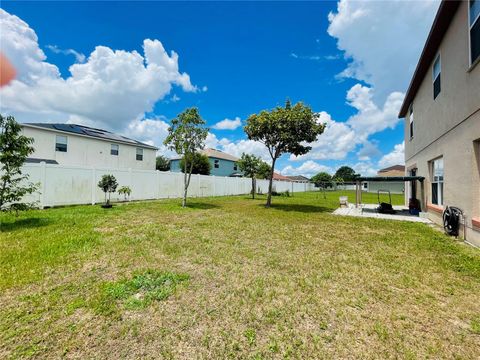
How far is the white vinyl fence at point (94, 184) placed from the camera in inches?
401

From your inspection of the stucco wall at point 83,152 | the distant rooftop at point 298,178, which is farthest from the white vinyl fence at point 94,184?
the distant rooftop at point 298,178

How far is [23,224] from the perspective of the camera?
22.8ft

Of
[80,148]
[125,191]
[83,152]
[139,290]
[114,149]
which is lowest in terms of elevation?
[139,290]

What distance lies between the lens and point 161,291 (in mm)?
3256

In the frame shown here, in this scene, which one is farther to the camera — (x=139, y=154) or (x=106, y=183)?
(x=139, y=154)

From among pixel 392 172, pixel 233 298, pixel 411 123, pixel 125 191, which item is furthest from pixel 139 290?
pixel 392 172

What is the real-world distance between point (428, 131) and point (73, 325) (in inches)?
490

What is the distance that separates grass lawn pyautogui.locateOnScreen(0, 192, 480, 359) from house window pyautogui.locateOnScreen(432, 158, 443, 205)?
150 inches

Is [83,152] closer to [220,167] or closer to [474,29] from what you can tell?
[220,167]

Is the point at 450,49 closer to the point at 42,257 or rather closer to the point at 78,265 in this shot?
the point at 78,265

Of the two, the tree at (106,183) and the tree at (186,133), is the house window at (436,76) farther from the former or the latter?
the tree at (106,183)

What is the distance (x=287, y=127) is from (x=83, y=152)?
1805 cm

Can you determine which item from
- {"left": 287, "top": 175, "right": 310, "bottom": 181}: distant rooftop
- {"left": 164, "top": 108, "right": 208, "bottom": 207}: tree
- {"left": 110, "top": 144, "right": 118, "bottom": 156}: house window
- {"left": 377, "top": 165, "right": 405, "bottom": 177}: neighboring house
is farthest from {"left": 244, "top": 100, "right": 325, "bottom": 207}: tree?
{"left": 287, "top": 175, "right": 310, "bottom": 181}: distant rooftop

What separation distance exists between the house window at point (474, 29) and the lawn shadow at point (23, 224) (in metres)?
12.7
